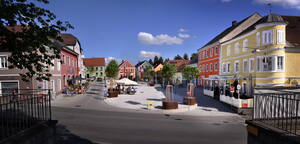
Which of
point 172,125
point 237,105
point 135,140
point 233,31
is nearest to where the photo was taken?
point 135,140

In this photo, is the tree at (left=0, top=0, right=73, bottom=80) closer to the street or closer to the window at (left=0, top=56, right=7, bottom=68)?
the street

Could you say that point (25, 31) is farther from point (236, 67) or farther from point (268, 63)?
point (236, 67)

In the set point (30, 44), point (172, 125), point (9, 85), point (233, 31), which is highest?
point (233, 31)

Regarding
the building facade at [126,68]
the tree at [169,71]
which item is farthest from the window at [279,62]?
the building facade at [126,68]

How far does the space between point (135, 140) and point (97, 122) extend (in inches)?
140

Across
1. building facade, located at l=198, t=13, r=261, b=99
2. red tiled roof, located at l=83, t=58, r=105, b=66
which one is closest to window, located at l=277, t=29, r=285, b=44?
building facade, located at l=198, t=13, r=261, b=99

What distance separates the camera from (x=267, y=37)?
17312mm

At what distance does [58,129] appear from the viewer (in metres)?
8.03

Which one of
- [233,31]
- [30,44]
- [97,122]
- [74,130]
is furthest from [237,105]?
[233,31]

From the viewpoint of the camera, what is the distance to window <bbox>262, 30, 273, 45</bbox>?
1694 centimetres

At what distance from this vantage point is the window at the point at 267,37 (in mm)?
16938

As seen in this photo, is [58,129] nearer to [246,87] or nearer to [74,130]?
[74,130]

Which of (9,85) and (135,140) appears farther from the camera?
(9,85)

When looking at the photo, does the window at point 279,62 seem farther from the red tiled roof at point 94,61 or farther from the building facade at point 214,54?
the red tiled roof at point 94,61
